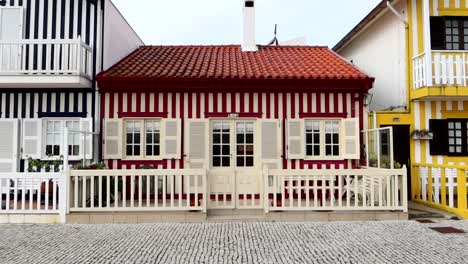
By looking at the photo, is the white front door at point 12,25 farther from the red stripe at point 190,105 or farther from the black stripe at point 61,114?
the red stripe at point 190,105

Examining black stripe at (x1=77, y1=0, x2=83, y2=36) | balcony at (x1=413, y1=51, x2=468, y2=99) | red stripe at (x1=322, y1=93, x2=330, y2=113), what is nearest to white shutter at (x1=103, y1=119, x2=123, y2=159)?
black stripe at (x1=77, y1=0, x2=83, y2=36)

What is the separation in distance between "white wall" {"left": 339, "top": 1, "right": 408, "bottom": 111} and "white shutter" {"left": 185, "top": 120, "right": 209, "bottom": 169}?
5891mm

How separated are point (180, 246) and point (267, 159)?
14.3ft

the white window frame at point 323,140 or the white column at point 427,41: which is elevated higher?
the white column at point 427,41

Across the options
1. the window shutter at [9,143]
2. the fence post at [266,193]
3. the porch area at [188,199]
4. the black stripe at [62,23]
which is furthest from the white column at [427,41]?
the window shutter at [9,143]

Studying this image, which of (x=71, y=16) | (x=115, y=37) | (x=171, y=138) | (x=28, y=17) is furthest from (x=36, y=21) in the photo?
(x=171, y=138)

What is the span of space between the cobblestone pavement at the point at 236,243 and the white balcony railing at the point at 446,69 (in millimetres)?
3947

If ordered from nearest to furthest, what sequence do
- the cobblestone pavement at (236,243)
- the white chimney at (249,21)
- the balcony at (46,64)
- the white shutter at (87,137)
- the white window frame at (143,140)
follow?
the cobblestone pavement at (236,243) → the balcony at (46,64) → the white shutter at (87,137) → the white window frame at (143,140) → the white chimney at (249,21)

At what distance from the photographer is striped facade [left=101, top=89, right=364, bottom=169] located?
972cm

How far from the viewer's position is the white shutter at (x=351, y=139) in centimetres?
973

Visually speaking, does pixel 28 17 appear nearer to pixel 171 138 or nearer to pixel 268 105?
pixel 171 138

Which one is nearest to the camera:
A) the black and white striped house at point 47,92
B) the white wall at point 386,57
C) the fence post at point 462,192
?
the fence post at point 462,192

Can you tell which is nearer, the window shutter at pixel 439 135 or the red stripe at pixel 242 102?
the red stripe at pixel 242 102

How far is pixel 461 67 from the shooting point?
9.85 m
